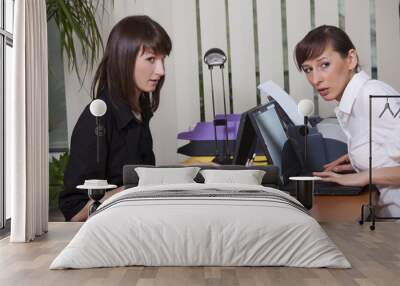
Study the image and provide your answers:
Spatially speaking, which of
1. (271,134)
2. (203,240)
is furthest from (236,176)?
(203,240)

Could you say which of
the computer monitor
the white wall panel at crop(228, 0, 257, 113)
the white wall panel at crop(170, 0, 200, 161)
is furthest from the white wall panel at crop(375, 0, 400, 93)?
the white wall panel at crop(170, 0, 200, 161)

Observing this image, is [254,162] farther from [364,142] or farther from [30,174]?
[30,174]

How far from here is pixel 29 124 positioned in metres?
4.55

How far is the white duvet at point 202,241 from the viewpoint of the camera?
3416 millimetres

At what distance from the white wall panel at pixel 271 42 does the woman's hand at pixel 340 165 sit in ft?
2.78

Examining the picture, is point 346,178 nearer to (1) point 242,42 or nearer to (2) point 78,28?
(1) point 242,42

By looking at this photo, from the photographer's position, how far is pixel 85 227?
3.51 m

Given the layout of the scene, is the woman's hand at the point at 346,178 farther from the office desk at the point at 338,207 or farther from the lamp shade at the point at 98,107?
the lamp shade at the point at 98,107

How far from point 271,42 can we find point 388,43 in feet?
3.47

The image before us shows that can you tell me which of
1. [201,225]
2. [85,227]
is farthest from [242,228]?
[85,227]

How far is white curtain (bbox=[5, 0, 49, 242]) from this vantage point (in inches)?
176

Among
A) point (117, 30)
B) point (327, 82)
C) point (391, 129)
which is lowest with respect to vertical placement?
point (391, 129)

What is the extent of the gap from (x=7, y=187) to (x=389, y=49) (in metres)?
3.61

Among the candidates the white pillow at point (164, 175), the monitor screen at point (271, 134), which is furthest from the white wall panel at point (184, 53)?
the monitor screen at point (271, 134)
